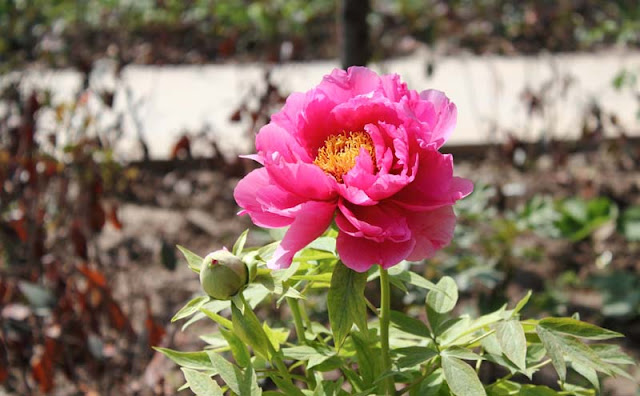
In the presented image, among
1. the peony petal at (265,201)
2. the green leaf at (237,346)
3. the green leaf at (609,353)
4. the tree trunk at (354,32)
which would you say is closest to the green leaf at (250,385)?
the green leaf at (237,346)

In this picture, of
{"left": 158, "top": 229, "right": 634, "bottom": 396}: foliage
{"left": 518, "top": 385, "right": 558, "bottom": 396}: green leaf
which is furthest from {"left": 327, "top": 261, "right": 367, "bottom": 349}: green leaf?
{"left": 518, "top": 385, "right": 558, "bottom": 396}: green leaf

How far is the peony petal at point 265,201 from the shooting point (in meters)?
1.13

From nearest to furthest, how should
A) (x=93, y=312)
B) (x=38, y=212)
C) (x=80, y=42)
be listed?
(x=93, y=312)
(x=38, y=212)
(x=80, y=42)

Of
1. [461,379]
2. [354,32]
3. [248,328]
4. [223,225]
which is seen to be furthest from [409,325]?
[223,225]

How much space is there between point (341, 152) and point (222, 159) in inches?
101

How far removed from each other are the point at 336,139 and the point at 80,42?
5.38 metres

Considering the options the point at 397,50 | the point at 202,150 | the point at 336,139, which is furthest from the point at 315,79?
the point at 336,139

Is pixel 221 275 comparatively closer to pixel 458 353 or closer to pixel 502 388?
pixel 458 353

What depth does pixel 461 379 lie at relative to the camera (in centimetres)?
122

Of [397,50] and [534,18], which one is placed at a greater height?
[534,18]

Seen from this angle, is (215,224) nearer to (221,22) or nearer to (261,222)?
(261,222)

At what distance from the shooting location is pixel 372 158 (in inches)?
45.5

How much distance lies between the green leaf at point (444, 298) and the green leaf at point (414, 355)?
15 cm

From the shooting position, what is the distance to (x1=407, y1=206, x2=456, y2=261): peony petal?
1.15 meters
